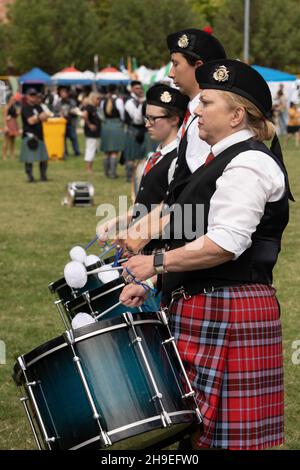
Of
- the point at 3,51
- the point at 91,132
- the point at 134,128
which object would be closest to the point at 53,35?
the point at 3,51

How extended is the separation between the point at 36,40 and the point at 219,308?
2578 inches

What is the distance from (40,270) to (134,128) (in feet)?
26.0

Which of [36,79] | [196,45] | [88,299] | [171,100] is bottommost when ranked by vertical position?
[88,299]

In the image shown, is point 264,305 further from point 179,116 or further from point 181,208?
point 179,116

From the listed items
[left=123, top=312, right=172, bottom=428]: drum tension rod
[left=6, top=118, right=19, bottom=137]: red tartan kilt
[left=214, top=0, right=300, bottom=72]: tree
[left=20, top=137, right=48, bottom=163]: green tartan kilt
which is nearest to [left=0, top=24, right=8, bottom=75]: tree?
[left=214, top=0, right=300, bottom=72]: tree

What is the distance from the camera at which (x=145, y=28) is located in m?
65.7

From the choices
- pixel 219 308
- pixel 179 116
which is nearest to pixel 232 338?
pixel 219 308

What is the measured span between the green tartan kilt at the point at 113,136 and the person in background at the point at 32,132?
52.8 inches

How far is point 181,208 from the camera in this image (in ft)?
10.3

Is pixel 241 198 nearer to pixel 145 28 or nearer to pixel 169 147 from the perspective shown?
pixel 169 147

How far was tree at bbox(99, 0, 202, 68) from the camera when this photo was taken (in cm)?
6469

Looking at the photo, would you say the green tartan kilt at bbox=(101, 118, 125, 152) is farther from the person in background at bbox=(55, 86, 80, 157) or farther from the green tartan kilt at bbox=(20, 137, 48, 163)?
the person in background at bbox=(55, 86, 80, 157)

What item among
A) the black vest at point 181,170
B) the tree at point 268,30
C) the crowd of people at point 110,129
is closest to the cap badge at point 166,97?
the black vest at point 181,170

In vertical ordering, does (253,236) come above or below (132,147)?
above
